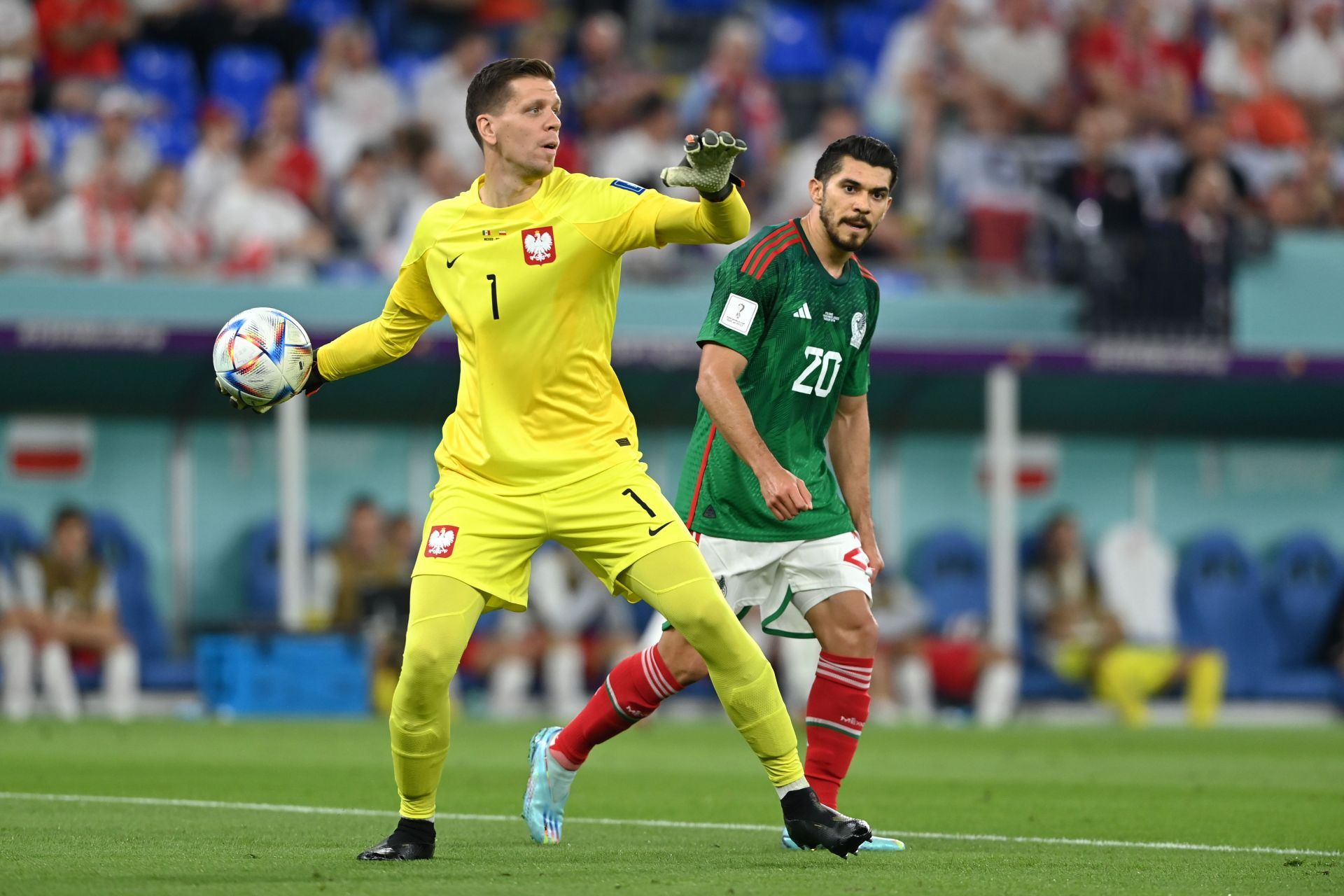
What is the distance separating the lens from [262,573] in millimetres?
17328

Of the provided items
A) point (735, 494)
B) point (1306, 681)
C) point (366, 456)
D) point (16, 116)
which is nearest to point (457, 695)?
point (366, 456)

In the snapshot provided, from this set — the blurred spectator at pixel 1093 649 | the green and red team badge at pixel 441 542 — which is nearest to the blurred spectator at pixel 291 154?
the blurred spectator at pixel 1093 649

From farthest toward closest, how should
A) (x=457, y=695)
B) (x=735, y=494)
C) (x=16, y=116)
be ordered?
1. (x=457, y=695)
2. (x=16, y=116)
3. (x=735, y=494)

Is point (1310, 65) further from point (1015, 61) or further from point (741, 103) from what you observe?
point (741, 103)

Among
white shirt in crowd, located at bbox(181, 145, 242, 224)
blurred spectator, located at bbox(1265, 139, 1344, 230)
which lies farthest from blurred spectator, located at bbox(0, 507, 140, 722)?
blurred spectator, located at bbox(1265, 139, 1344, 230)

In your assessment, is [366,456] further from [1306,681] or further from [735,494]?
[735,494]

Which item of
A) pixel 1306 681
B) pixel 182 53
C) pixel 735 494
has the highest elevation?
pixel 182 53

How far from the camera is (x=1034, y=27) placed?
782 inches

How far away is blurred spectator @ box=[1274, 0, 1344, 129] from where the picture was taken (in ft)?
68.1

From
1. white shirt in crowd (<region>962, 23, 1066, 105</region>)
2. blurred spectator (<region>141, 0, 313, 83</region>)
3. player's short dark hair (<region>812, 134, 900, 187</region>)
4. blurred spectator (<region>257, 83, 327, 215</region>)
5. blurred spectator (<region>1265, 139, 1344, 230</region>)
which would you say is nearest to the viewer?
player's short dark hair (<region>812, 134, 900, 187</region>)

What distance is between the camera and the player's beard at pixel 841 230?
716 centimetres

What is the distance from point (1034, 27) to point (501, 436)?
47.4 ft

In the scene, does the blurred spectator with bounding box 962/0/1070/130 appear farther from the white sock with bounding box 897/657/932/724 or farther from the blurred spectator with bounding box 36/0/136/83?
the blurred spectator with bounding box 36/0/136/83

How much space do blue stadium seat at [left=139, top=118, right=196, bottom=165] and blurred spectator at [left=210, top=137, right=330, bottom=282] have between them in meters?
0.78
